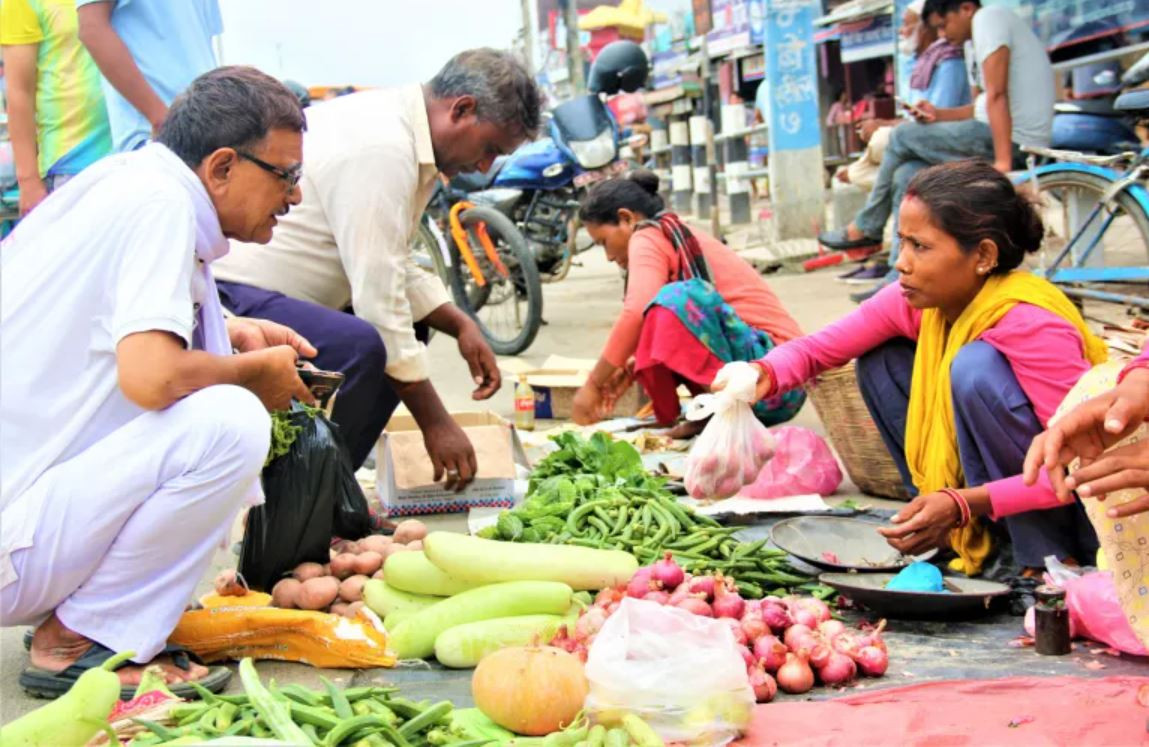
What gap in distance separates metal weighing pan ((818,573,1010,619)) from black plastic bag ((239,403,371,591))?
136cm

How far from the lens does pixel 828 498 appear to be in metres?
4.55

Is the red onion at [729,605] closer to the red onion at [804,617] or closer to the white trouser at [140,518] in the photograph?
the red onion at [804,617]

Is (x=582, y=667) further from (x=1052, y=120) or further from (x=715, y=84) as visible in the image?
(x=715, y=84)

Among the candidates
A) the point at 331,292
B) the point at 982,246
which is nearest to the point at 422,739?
the point at 982,246

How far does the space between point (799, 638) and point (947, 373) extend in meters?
1.02

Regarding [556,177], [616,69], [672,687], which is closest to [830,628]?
[672,687]

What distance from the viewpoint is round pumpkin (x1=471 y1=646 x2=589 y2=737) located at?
243cm

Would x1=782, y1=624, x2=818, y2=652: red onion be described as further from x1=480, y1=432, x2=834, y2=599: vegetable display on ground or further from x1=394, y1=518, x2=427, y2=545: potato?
x1=394, y1=518, x2=427, y2=545: potato

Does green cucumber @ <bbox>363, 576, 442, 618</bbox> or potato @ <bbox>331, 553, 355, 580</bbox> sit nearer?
green cucumber @ <bbox>363, 576, 442, 618</bbox>

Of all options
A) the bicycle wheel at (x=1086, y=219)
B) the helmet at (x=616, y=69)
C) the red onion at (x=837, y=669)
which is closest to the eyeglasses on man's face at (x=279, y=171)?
the red onion at (x=837, y=669)

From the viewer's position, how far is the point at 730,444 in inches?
153

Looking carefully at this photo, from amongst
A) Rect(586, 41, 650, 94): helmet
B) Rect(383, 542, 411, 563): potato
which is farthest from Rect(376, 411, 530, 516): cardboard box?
Rect(586, 41, 650, 94): helmet

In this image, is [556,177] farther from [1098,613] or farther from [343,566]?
[1098,613]

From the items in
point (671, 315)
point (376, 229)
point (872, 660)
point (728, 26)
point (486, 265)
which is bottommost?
point (872, 660)
